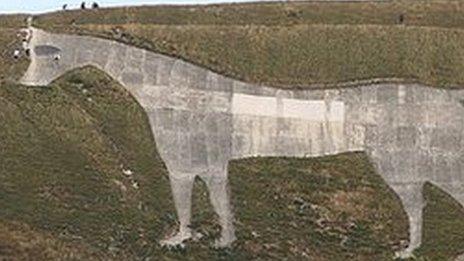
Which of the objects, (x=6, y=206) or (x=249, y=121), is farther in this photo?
(x=249, y=121)

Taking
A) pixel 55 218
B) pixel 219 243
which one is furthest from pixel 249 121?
pixel 55 218

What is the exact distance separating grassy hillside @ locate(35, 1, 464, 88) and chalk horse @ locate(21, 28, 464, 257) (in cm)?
116

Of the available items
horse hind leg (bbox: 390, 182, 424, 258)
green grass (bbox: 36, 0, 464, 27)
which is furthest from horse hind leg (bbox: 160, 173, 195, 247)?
green grass (bbox: 36, 0, 464, 27)

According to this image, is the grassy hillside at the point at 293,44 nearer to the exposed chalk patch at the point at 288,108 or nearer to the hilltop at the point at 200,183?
the hilltop at the point at 200,183

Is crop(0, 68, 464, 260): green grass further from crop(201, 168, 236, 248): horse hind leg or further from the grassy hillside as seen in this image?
the grassy hillside

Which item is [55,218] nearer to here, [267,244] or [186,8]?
[267,244]

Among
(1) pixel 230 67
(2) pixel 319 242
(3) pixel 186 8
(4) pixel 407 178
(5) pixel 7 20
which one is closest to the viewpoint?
(2) pixel 319 242

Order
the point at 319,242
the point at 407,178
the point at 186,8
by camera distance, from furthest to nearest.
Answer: the point at 186,8, the point at 407,178, the point at 319,242

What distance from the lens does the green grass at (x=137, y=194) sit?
167ft

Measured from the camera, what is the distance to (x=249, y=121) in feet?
191

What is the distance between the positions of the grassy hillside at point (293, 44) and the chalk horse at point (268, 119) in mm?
1158

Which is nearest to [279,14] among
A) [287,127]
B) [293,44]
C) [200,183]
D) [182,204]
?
[293,44]

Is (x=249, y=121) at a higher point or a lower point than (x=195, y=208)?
higher

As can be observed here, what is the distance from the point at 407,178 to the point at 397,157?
4.38 feet
